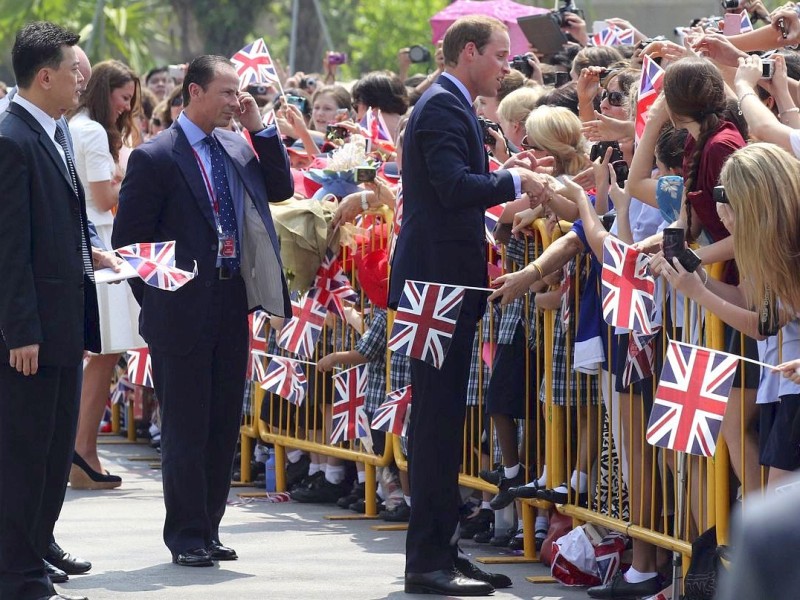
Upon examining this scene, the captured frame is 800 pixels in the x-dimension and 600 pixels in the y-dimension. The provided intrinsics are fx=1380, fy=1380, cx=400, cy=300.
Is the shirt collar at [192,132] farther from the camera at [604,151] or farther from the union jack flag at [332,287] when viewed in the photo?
the camera at [604,151]

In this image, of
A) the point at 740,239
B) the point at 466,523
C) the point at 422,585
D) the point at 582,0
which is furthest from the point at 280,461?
the point at 582,0

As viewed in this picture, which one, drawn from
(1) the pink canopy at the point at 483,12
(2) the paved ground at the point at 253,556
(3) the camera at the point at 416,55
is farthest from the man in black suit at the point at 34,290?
(1) the pink canopy at the point at 483,12

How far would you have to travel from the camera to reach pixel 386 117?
29.4 ft

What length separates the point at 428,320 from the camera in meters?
5.46

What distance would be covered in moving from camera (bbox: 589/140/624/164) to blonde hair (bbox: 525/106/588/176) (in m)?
0.49

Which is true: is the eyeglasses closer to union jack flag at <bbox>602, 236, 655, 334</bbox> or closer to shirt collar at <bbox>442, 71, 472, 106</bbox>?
shirt collar at <bbox>442, 71, 472, 106</bbox>

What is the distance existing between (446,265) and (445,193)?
34 cm

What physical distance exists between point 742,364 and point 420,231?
55.6 inches

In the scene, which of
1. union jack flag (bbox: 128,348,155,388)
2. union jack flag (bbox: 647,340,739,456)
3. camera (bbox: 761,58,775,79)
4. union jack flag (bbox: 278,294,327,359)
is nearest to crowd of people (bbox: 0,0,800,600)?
camera (bbox: 761,58,775,79)

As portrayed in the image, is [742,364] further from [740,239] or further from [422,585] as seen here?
[422,585]

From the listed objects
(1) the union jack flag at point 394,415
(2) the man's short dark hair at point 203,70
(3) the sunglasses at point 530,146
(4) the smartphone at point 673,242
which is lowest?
(1) the union jack flag at point 394,415

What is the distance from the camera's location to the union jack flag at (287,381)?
814 centimetres

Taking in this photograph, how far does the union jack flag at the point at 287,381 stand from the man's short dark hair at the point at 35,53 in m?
3.20

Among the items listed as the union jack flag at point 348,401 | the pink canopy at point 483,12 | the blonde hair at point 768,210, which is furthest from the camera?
the pink canopy at point 483,12
